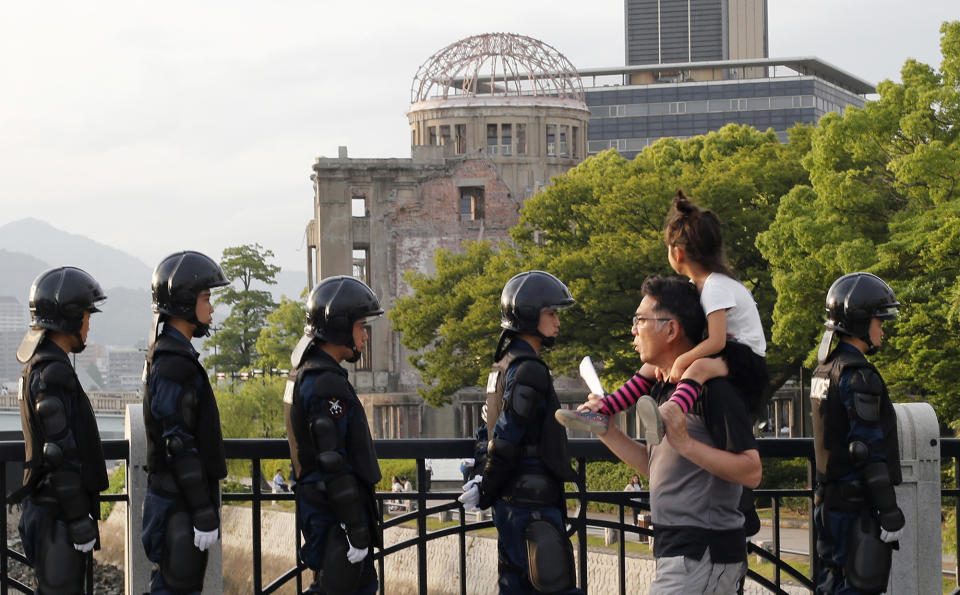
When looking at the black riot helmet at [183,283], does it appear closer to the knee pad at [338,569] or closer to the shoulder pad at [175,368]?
the shoulder pad at [175,368]

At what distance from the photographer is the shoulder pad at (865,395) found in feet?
26.6

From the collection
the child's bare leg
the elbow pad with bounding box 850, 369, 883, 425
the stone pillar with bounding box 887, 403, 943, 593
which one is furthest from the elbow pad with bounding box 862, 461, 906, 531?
the child's bare leg

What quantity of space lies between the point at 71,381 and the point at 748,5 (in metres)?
165

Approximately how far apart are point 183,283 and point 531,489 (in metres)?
2.37

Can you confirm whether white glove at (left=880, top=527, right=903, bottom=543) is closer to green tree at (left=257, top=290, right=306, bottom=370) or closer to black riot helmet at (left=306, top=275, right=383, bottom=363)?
black riot helmet at (left=306, top=275, right=383, bottom=363)

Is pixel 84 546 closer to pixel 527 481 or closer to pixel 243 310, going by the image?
pixel 527 481

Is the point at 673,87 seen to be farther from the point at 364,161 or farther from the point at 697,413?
the point at 697,413

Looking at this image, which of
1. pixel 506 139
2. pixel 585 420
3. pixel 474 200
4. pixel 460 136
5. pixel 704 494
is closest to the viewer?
pixel 585 420

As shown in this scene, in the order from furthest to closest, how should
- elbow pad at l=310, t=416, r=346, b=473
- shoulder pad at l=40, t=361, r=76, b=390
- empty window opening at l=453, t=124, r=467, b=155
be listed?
empty window opening at l=453, t=124, r=467, b=155, shoulder pad at l=40, t=361, r=76, b=390, elbow pad at l=310, t=416, r=346, b=473

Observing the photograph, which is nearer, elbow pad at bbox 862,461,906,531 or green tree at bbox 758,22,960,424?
elbow pad at bbox 862,461,906,531

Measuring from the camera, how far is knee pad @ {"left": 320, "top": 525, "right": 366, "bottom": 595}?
8141 millimetres

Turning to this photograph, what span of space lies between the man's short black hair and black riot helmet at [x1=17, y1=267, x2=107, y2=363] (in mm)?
3769

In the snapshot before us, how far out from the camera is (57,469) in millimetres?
8094

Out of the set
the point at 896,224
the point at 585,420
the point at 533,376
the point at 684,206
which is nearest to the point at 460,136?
the point at 896,224
